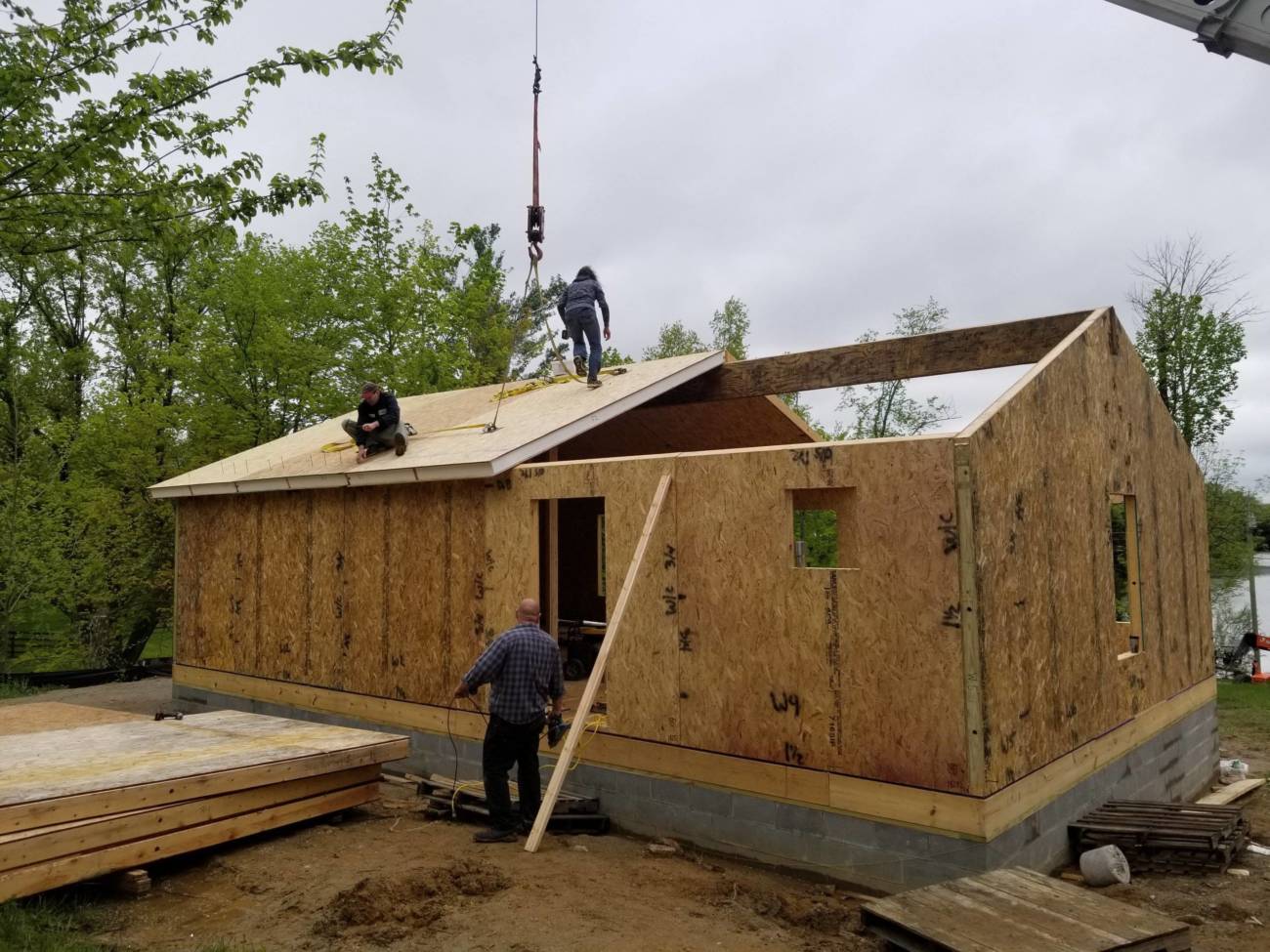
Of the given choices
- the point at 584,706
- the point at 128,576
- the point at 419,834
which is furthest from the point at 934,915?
the point at 128,576

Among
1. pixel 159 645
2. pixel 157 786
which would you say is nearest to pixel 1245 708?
pixel 157 786

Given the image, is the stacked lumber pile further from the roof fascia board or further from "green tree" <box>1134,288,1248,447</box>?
"green tree" <box>1134,288,1248,447</box>

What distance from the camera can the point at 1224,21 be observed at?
5.01 meters

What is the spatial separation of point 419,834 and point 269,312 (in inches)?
726

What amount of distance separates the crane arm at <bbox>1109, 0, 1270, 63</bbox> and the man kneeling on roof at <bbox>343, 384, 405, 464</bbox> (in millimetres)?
8071

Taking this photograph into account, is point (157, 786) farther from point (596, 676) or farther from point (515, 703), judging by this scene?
point (596, 676)

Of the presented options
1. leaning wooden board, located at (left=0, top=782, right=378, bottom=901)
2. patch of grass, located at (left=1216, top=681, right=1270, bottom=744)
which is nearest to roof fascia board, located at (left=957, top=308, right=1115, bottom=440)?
leaning wooden board, located at (left=0, top=782, right=378, bottom=901)

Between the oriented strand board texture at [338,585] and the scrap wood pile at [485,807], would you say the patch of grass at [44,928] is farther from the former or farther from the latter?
the oriented strand board texture at [338,585]

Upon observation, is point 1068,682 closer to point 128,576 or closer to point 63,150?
point 63,150

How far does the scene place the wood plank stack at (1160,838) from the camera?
710 centimetres

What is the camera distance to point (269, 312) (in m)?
22.6

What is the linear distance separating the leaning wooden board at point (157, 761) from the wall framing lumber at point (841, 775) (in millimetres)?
1096

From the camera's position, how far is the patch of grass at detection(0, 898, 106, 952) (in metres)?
4.88

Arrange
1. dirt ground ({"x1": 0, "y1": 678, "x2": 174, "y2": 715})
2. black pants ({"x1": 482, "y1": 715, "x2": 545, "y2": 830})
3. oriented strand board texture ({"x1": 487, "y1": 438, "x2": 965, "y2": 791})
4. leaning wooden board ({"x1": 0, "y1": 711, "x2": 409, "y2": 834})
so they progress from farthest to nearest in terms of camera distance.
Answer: dirt ground ({"x1": 0, "y1": 678, "x2": 174, "y2": 715}) < black pants ({"x1": 482, "y1": 715, "x2": 545, "y2": 830}) < oriented strand board texture ({"x1": 487, "y1": 438, "x2": 965, "y2": 791}) < leaning wooden board ({"x1": 0, "y1": 711, "x2": 409, "y2": 834})
